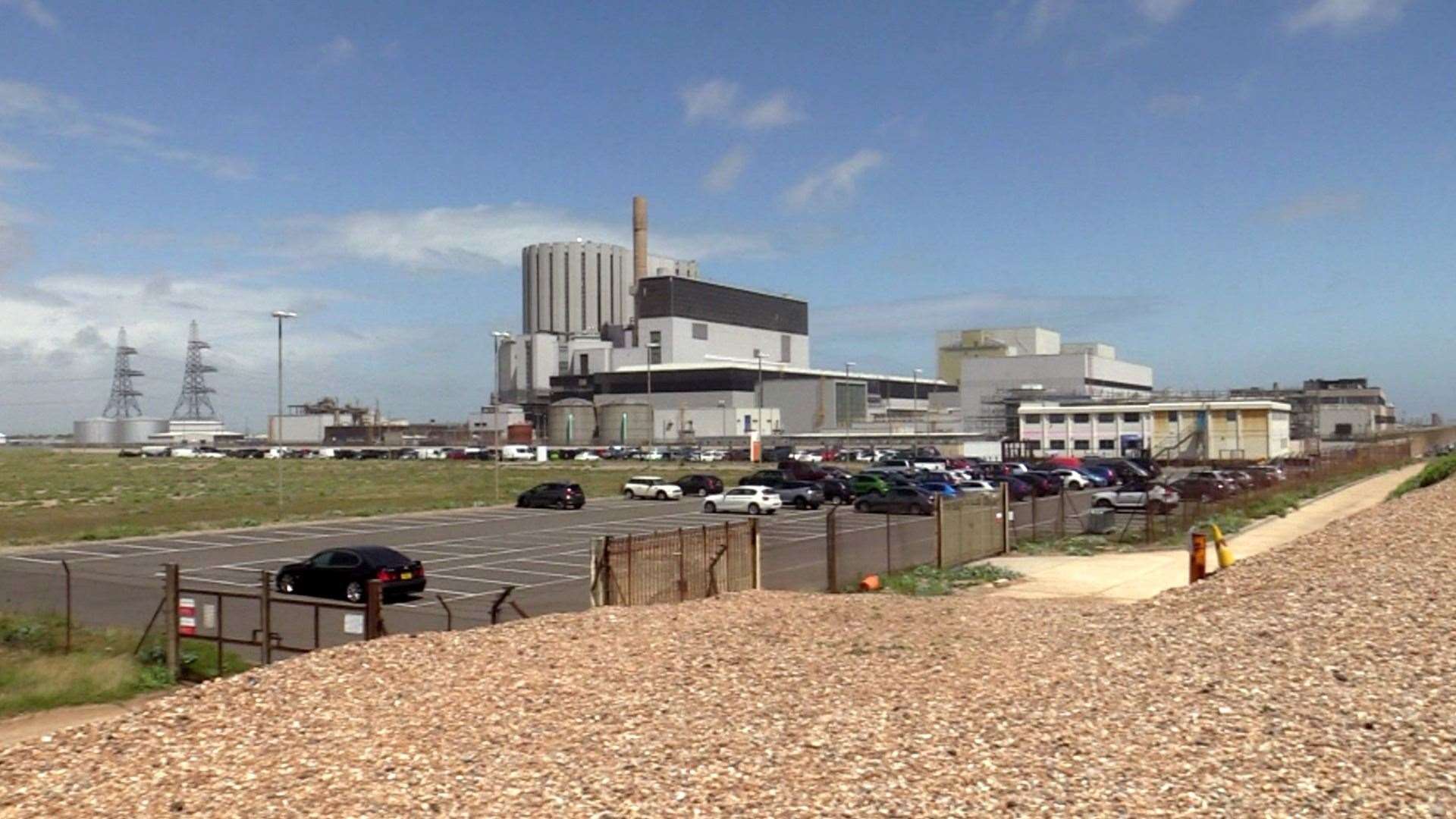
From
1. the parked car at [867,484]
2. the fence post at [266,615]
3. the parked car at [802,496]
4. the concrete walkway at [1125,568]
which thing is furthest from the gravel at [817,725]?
the parked car at [867,484]

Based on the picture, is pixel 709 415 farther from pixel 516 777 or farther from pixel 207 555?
pixel 516 777

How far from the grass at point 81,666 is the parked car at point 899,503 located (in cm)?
3237

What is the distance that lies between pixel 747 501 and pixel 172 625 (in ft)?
124

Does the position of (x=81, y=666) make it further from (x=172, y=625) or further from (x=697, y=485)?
(x=697, y=485)

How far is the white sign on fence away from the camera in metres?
16.8

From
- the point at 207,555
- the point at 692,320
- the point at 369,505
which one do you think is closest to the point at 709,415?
the point at 692,320

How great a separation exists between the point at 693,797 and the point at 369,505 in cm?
5407

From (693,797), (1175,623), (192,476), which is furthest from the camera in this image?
(192,476)

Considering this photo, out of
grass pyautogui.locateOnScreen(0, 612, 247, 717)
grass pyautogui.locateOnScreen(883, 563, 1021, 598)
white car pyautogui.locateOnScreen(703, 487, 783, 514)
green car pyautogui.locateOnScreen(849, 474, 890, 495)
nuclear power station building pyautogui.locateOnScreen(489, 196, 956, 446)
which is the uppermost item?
nuclear power station building pyautogui.locateOnScreen(489, 196, 956, 446)

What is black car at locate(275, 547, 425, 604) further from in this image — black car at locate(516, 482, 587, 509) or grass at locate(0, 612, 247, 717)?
black car at locate(516, 482, 587, 509)

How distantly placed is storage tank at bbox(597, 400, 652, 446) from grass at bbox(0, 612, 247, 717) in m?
142

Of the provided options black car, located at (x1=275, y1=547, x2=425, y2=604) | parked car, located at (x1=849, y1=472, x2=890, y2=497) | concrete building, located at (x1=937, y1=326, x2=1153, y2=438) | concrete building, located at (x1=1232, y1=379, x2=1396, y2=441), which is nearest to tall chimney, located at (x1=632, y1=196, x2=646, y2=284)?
concrete building, located at (x1=937, y1=326, x2=1153, y2=438)

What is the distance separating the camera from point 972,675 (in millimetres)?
13000

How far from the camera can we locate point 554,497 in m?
58.9
